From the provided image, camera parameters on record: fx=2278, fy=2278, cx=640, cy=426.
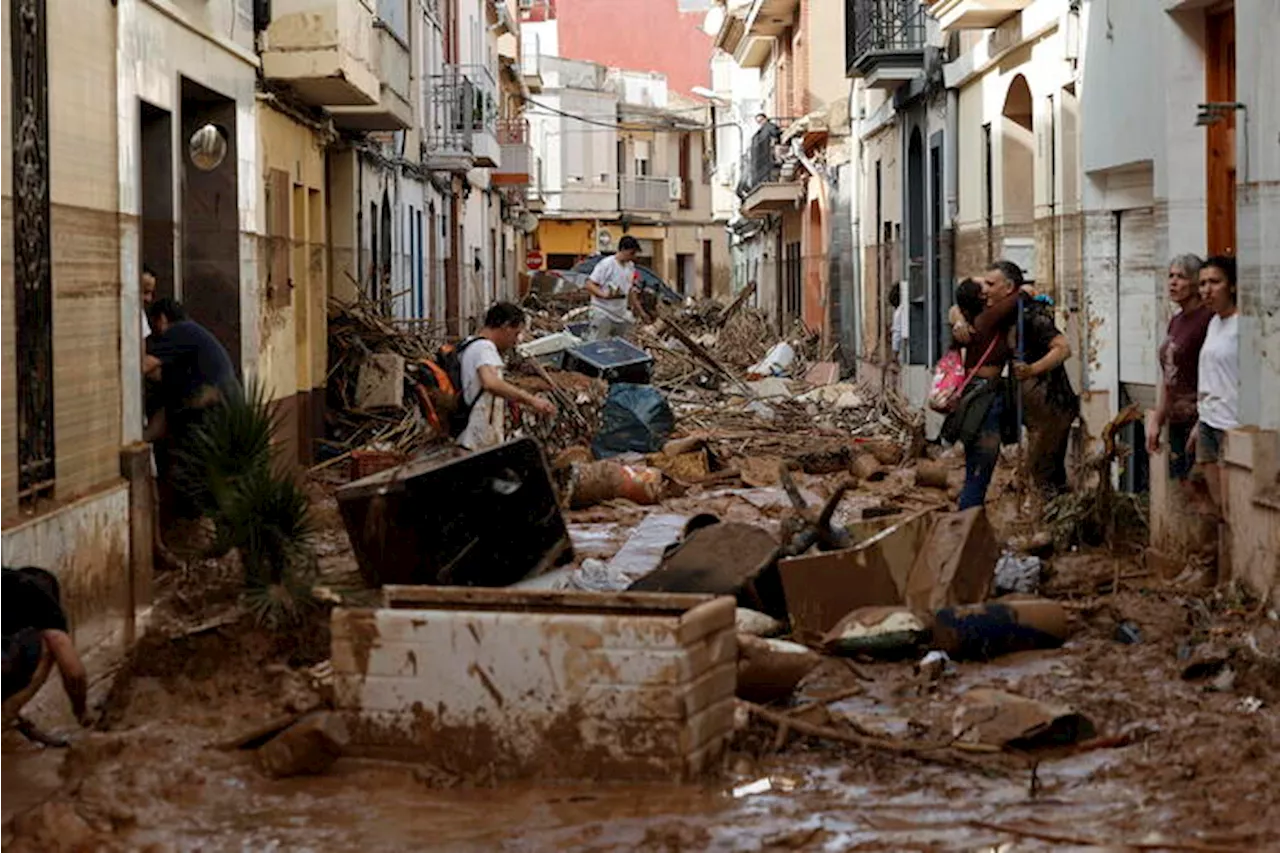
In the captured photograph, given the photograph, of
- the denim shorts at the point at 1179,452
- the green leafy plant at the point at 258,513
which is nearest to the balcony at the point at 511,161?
the denim shorts at the point at 1179,452

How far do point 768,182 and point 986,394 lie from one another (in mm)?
29830

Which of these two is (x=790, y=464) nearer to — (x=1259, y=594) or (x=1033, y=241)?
(x=1033, y=241)

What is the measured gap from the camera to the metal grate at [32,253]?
9.99 m

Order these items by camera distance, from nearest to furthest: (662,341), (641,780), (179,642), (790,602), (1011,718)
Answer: (641,780) → (1011,718) → (179,642) → (790,602) → (662,341)

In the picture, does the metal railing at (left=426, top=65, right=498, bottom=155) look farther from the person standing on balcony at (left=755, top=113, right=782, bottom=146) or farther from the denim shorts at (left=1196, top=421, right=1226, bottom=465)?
the denim shorts at (left=1196, top=421, right=1226, bottom=465)

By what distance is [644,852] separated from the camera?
6812 millimetres

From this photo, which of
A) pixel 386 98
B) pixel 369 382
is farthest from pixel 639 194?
pixel 369 382

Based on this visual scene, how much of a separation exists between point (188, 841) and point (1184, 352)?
682cm

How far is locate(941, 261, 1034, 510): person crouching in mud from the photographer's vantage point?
1345 centimetres

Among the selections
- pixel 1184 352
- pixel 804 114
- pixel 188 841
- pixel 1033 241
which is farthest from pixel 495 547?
pixel 804 114

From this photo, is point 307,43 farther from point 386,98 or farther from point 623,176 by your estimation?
point 623,176

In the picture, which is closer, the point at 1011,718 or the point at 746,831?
the point at 746,831

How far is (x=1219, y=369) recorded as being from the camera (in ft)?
37.7

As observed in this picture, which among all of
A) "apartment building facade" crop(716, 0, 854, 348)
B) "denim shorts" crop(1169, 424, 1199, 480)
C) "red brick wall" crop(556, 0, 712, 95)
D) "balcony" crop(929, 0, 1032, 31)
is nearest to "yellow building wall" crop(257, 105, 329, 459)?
Answer: "balcony" crop(929, 0, 1032, 31)
